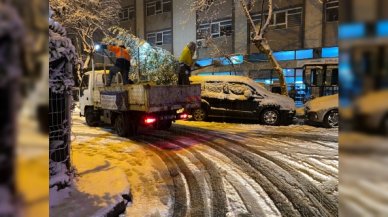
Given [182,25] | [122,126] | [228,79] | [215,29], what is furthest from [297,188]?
[182,25]

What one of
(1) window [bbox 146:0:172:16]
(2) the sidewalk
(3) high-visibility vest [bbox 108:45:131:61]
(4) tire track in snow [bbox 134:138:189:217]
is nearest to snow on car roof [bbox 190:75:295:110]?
(3) high-visibility vest [bbox 108:45:131:61]

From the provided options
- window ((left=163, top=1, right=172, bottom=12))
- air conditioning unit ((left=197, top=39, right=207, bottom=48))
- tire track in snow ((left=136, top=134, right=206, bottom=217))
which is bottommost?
tire track in snow ((left=136, top=134, right=206, bottom=217))

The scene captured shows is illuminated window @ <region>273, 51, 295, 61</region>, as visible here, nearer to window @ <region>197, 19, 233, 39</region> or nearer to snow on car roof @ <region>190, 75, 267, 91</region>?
window @ <region>197, 19, 233, 39</region>

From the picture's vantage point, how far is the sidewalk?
411 centimetres

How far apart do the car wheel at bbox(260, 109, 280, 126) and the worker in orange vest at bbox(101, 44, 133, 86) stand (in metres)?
5.35

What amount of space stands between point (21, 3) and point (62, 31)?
3817 millimetres

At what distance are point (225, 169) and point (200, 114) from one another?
666 centimetres

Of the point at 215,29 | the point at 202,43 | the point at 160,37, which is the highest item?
the point at 160,37

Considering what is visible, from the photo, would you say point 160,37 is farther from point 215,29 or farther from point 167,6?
point 215,29

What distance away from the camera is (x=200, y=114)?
1315cm

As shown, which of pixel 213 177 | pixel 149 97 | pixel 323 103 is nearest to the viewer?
pixel 213 177

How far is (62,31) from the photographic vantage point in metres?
4.39

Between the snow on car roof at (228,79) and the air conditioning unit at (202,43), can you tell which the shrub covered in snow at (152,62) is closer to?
the snow on car roof at (228,79)

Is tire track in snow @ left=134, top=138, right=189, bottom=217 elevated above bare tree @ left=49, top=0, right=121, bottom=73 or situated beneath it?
situated beneath
